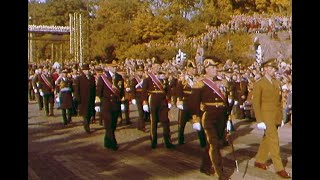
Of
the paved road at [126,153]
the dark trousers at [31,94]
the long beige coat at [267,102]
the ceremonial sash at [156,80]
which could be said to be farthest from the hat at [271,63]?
the dark trousers at [31,94]

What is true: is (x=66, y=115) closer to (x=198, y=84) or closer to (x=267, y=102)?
(x=198, y=84)

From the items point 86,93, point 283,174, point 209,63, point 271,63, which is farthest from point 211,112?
point 86,93

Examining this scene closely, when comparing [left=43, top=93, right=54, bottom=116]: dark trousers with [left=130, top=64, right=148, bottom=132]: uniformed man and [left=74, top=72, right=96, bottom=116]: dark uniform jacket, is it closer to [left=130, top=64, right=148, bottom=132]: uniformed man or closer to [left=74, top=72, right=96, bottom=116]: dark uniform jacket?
[left=74, top=72, right=96, bottom=116]: dark uniform jacket

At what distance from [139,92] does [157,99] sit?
0.53 feet

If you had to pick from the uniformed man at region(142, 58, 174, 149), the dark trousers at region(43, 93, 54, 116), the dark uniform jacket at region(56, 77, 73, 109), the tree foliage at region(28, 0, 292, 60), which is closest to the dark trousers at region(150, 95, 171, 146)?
the uniformed man at region(142, 58, 174, 149)

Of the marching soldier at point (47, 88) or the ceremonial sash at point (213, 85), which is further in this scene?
the marching soldier at point (47, 88)

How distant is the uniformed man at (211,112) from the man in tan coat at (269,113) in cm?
28

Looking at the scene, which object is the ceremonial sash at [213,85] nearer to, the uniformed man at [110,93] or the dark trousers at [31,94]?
the uniformed man at [110,93]

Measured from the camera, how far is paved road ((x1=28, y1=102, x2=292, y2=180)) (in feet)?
15.9

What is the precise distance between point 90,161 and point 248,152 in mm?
1296

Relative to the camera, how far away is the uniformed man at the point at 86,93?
16.4 feet

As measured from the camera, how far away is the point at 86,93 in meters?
5.01

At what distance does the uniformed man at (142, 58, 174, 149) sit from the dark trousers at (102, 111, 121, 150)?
0.27m
